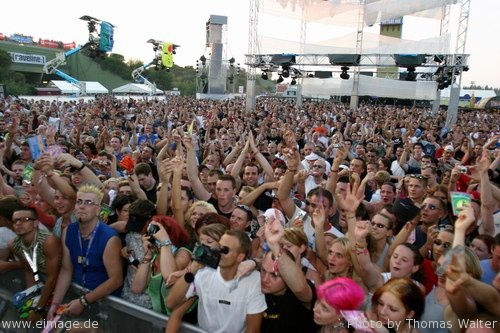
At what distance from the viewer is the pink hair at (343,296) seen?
7.16 ft

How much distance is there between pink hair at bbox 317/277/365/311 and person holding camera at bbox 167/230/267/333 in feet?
1.44

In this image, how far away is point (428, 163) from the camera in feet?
20.7

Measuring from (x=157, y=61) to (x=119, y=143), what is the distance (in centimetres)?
3900

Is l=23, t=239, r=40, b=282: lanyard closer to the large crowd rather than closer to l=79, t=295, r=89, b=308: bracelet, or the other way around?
the large crowd

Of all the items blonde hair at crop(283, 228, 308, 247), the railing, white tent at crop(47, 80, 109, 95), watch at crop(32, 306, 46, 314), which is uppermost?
white tent at crop(47, 80, 109, 95)

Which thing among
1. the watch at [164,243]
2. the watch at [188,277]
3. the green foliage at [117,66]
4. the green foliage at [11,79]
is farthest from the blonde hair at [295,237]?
the green foliage at [117,66]

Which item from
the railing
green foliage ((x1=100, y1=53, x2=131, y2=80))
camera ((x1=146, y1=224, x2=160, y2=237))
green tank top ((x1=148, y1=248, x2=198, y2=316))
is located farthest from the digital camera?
green foliage ((x1=100, y1=53, x2=131, y2=80))

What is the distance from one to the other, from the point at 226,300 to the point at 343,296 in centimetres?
72

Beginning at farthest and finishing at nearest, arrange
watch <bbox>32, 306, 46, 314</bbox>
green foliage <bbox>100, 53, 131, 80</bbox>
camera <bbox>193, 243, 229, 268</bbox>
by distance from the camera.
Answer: green foliage <bbox>100, 53, 131, 80</bbox> < watch <bbox>32, 306, 46, 314</bbox> < camera <bbox>193, 243, 229, 268</bbox>

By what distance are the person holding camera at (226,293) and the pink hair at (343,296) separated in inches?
17.3

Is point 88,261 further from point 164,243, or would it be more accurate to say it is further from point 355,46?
point 355,46

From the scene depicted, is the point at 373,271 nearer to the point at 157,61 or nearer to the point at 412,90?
the point at 412,90

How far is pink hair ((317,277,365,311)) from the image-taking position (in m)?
2.18

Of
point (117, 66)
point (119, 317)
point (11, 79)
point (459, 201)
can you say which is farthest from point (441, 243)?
point (117, 66)
